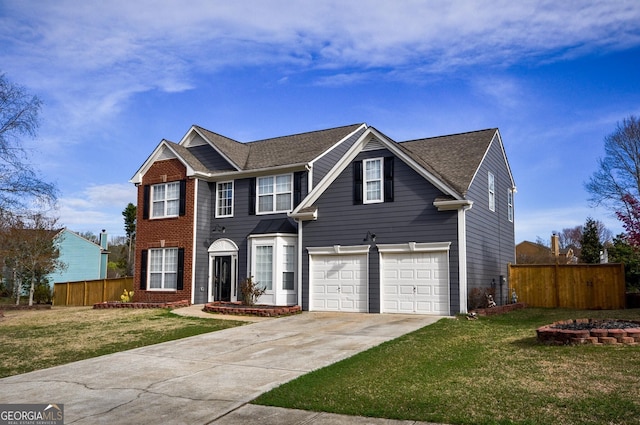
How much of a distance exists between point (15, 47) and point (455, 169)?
15470mm

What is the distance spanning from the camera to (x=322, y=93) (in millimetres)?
17844

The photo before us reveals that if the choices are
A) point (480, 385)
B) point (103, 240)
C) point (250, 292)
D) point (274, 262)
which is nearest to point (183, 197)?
point (274, 262)

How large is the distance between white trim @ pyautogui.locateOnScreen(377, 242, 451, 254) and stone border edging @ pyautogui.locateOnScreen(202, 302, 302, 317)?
154 inches

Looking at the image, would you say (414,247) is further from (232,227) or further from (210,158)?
(210,158)

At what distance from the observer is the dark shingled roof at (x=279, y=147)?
22641mm

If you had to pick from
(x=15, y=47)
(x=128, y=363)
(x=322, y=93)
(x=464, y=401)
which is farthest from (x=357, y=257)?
(x=15, y=47)

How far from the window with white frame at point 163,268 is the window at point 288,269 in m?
5.52

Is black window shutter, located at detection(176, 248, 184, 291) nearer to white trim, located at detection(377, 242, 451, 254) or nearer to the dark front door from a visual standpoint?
the dark front door

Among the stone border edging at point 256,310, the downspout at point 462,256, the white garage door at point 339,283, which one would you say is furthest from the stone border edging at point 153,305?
the downspout at point 462,256

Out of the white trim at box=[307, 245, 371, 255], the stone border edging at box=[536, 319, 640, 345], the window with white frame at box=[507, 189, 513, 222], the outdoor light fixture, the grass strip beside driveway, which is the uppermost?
the window with white frame at box=[507, 189, 513, 222]

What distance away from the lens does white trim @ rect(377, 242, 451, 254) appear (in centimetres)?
1717

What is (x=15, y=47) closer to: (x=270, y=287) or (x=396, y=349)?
(x=270, y=287)

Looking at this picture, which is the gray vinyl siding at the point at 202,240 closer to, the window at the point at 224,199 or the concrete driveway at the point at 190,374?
the window at the point at 224,199

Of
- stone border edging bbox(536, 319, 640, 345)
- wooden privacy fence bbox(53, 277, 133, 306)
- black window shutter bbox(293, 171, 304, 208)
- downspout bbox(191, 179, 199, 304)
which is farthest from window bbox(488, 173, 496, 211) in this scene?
wooden privacy fence bbox(53, 277, 133, 306)
